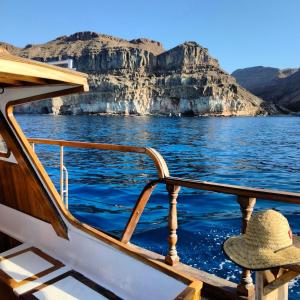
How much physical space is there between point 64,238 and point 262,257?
8.95ft

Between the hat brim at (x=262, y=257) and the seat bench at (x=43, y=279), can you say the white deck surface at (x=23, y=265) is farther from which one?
the hat brim at (x=262, y=257)

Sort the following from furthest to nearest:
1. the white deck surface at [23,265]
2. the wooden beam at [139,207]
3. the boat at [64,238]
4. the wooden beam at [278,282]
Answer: the wooden beam at [139,207], the white deck surface at [23,265], the boat at [64,238], the wooden beam at [278,282]

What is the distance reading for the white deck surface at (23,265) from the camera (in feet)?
12.6

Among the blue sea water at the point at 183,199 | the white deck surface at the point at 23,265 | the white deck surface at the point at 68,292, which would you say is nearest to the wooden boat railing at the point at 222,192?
the white deck surface at the point at 68,292

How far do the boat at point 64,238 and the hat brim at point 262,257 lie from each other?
1.21 ft

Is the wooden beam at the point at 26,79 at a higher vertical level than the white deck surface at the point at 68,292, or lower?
higher

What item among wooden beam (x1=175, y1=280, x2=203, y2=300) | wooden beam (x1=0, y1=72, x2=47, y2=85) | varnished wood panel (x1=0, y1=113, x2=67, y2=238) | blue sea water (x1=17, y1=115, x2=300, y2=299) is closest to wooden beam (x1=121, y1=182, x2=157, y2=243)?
varnished wood panel (x1=0, y1=113, x2=67, y2=238)

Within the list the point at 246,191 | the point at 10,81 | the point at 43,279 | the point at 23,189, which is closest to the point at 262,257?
the point at 246,191

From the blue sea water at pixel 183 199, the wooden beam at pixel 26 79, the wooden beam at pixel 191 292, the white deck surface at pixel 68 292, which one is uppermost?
the wooden beam at pixel 26 79

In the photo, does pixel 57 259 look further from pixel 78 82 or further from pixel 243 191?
pixel 243 191

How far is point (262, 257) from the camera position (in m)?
2.14

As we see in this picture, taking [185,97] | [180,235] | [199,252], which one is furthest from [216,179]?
[185,97]

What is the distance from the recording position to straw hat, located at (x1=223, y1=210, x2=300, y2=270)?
82.8 inches

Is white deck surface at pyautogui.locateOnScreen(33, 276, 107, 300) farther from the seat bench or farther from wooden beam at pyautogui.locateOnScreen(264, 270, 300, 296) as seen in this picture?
wooden beam at pyautogui.locateOnScreen(264, 270, 300, 296)
